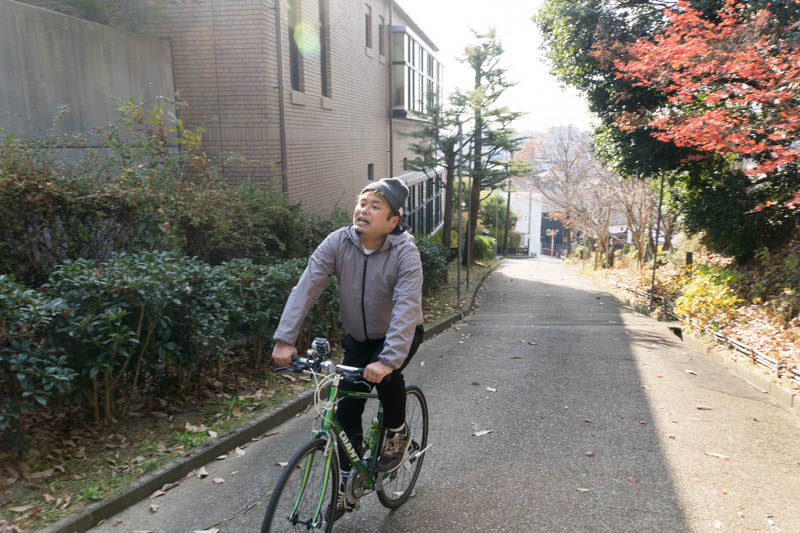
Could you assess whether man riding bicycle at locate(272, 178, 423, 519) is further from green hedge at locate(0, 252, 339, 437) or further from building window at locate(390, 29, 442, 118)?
building window at locate(390, 29, 442, 118)

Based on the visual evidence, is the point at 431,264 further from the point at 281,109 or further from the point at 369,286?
the point at 369,286

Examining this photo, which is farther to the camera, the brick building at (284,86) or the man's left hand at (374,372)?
the brick building at (284,86)

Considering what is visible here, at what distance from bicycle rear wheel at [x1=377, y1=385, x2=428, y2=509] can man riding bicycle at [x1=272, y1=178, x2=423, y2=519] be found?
0.85 ft

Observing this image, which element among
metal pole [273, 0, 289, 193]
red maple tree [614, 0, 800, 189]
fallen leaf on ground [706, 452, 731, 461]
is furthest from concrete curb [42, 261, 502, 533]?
red maple tree [614, 0, 800, 189]

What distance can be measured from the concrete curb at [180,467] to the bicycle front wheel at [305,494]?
132 cm

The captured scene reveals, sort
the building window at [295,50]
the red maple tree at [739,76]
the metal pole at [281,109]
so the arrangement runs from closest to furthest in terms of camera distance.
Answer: the red maple tree at [739,76] → the metal pole at [281,109] → the building window at [295,50]

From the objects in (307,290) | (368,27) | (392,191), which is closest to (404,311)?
(307,290)

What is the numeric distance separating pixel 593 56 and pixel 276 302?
32.0 feet

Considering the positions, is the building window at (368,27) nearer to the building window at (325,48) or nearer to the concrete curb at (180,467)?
the building window at (325,48)

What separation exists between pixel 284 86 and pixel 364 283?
7711 millimetres

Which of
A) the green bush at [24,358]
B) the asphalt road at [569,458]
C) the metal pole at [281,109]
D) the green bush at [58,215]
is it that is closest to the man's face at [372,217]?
the asphalt road at [569,458]

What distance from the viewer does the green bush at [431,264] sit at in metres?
11.9

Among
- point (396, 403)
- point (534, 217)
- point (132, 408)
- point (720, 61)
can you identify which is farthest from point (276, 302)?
point (534, 217)

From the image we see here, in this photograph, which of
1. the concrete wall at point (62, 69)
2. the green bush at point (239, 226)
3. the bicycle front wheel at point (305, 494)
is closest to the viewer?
the bicycle front wheel at point (305, 494)
